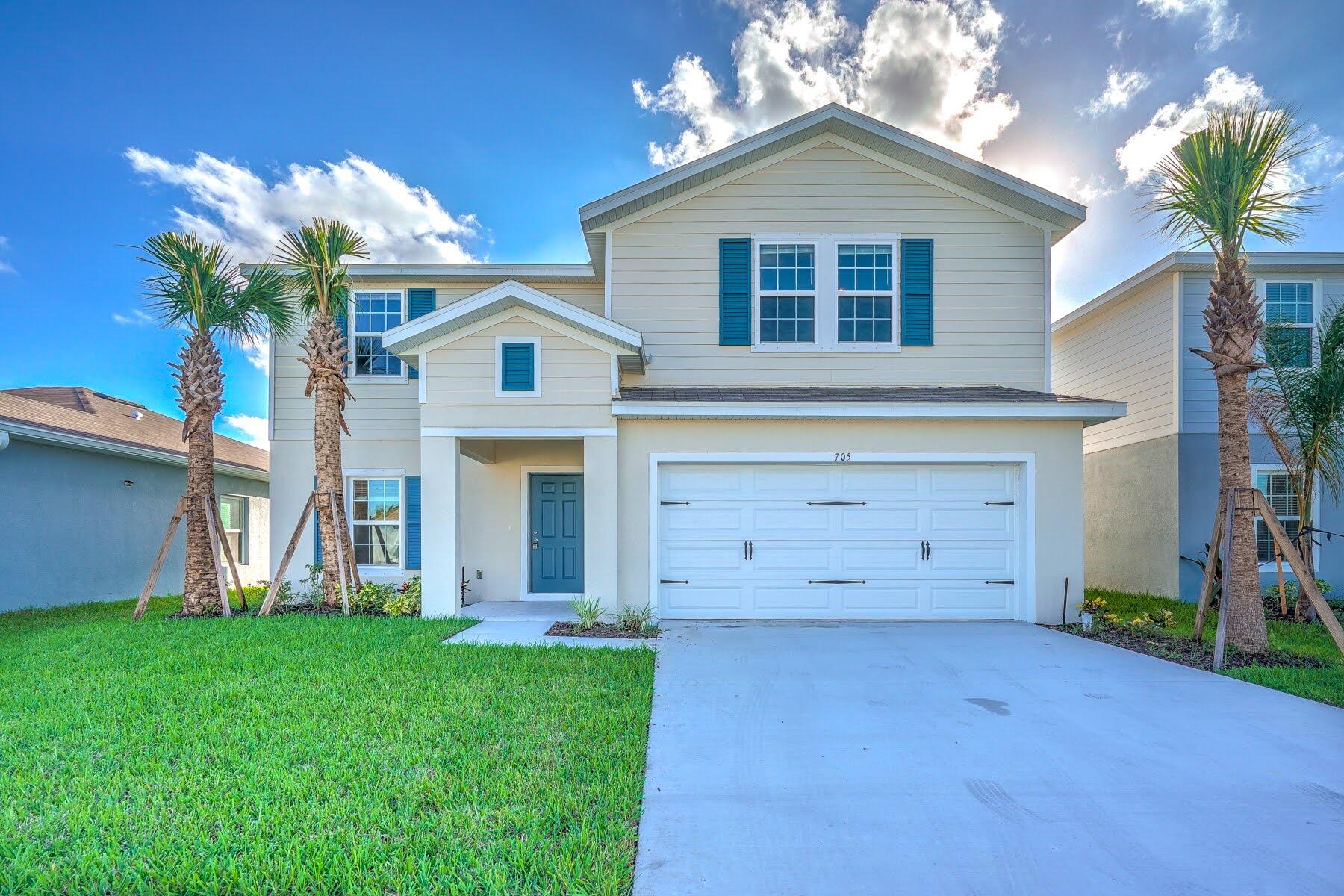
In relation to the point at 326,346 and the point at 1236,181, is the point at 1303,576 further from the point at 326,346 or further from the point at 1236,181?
the point at 326,346

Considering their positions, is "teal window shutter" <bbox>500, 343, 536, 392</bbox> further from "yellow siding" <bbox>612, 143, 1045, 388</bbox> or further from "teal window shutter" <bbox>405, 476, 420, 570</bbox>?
"teal window shutter" <bbox>405, 476, 420, 570</bbox>

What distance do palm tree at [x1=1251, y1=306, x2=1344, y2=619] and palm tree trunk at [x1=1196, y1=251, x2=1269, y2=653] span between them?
3020 millimetres

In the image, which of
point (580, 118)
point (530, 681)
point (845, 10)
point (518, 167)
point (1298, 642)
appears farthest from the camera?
point (518, 167)

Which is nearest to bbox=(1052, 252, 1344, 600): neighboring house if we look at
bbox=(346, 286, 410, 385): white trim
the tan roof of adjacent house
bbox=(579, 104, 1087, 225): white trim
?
bbox=(579, 104, 1087, 225): white trim

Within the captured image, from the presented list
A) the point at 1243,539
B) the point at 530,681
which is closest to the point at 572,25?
the point at 530,681

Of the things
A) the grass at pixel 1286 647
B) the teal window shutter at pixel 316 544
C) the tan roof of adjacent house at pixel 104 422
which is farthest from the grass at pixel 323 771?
the tan roof of adjacent house at pixel 104 422

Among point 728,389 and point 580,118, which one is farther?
point 580,118

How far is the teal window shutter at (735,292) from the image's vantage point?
9.73m

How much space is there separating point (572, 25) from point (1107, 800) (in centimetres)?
1354

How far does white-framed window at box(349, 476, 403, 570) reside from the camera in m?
10.4

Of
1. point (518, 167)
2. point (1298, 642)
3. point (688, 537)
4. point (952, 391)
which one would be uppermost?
point (518, 167)

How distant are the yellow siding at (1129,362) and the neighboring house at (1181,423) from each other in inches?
1.0

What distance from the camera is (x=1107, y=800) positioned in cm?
352

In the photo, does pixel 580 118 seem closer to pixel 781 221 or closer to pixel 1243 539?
pixel 781 221
